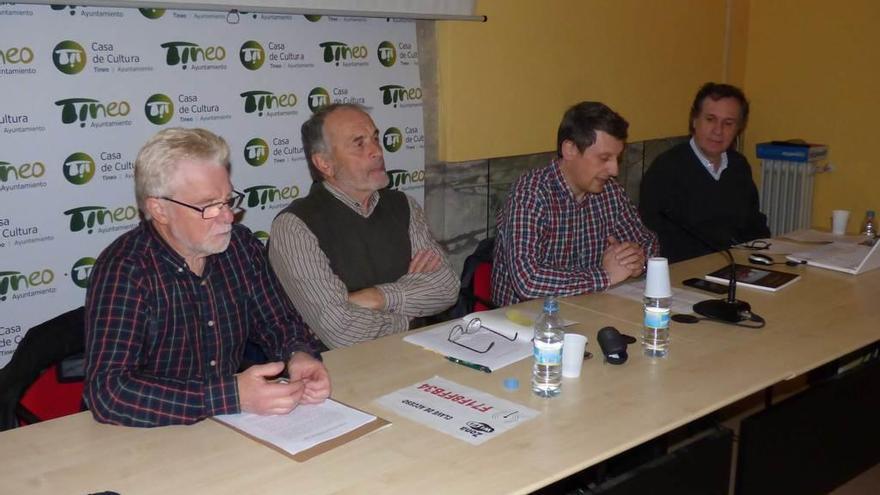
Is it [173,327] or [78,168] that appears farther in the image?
[78,168]

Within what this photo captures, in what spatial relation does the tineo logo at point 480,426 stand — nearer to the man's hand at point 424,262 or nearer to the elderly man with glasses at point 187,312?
the elderly man with glasses at point 187,312

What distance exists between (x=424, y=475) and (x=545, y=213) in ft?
5.28

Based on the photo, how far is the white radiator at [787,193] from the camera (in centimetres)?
514

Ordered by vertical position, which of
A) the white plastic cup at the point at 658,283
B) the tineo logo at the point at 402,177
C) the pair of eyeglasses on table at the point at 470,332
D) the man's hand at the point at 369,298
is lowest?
the pair of eyeglasses on table at the point at 470,332

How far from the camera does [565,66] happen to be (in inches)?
176

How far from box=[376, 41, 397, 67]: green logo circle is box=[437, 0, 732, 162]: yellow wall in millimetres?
241

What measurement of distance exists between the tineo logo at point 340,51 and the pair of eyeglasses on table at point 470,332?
1.55 meters

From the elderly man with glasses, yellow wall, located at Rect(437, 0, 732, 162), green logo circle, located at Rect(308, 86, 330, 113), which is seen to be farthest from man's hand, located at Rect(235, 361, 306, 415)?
yellow wall, located at Rect(437, 0, 732, 162)

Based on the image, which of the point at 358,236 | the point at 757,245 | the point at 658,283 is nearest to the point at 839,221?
the point at 757,245

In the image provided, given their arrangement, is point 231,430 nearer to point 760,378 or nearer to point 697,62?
point 760,378

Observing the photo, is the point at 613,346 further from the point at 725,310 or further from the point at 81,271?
the point at 81,271

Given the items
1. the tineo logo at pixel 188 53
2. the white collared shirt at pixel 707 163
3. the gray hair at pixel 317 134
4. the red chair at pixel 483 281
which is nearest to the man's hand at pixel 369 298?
the gray hair at pixel 317 134

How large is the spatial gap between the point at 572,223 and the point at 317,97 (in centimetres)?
117

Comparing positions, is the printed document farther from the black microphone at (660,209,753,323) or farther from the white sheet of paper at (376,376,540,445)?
the black microphone at (660,209,753,323)
